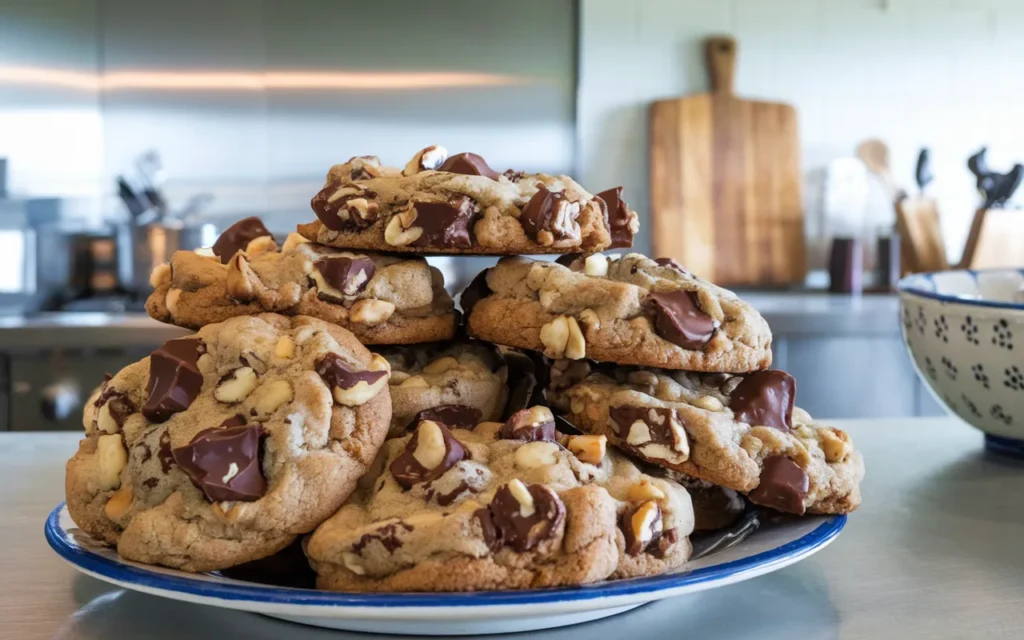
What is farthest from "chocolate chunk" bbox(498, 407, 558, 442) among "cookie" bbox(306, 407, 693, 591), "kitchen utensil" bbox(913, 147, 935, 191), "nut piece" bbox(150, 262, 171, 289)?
"kitchen utensil" bbox(913, 147, 935, 191)

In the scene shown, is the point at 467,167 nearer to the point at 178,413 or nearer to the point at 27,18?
the point at 178,413

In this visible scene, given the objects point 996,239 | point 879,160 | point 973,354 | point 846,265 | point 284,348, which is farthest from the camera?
point 879,160

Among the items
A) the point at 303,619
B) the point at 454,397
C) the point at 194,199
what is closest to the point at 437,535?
the point at 303,619

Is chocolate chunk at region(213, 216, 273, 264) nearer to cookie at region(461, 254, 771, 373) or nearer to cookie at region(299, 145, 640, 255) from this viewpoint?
cookie at region(299, 145, 640, 255)

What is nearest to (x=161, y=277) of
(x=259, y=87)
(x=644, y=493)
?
(x=644, y=493)

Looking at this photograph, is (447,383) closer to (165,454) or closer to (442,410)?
(442,410)

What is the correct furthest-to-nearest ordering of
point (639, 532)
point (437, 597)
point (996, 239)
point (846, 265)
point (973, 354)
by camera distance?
1. point (846, 265)
2. point (996, 239)
3. point (973, 354)
4. point (639, 532)
5. point (437, 597)
